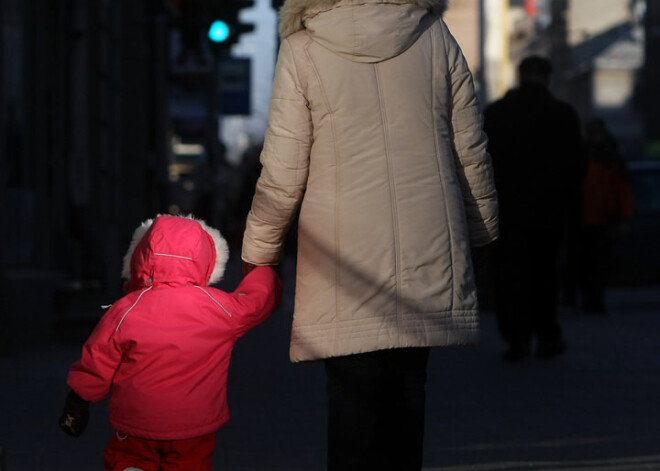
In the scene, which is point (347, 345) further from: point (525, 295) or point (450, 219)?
point (525, 295)

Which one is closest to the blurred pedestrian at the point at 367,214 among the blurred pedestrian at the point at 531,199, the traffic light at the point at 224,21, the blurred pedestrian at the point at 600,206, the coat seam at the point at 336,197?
the coat seam at the point at 336,197

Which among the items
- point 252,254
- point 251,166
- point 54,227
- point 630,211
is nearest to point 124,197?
point 251,166

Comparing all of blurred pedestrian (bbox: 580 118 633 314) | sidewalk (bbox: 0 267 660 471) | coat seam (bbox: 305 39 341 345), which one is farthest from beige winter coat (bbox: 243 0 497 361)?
blurred pedestrian (bbox: 580 118 633 314)

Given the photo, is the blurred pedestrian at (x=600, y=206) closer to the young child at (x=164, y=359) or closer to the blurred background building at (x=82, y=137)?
the blurred background building at (x=82, y=137)

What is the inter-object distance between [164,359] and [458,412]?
326 cm

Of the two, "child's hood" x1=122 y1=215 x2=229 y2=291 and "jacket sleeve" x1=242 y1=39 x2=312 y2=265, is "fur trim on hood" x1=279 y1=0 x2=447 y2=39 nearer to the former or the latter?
"jacket sleeve" x1=242 y1=39 x2=312 y2=265

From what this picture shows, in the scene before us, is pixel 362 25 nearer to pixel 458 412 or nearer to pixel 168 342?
pixel 168 342

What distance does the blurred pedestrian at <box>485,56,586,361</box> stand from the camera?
9086mm

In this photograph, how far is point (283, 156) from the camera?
429 cm

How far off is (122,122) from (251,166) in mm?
3727

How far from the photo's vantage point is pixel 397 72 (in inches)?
173

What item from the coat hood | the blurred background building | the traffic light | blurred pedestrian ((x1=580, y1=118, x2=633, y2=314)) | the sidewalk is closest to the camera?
the coat hood

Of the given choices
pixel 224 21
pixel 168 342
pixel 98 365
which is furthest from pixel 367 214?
pixel 224 21

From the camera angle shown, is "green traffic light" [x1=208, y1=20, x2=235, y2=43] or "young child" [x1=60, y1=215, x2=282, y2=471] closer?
"young child" [x1=60, y1=215, x2=282, y2=471]
